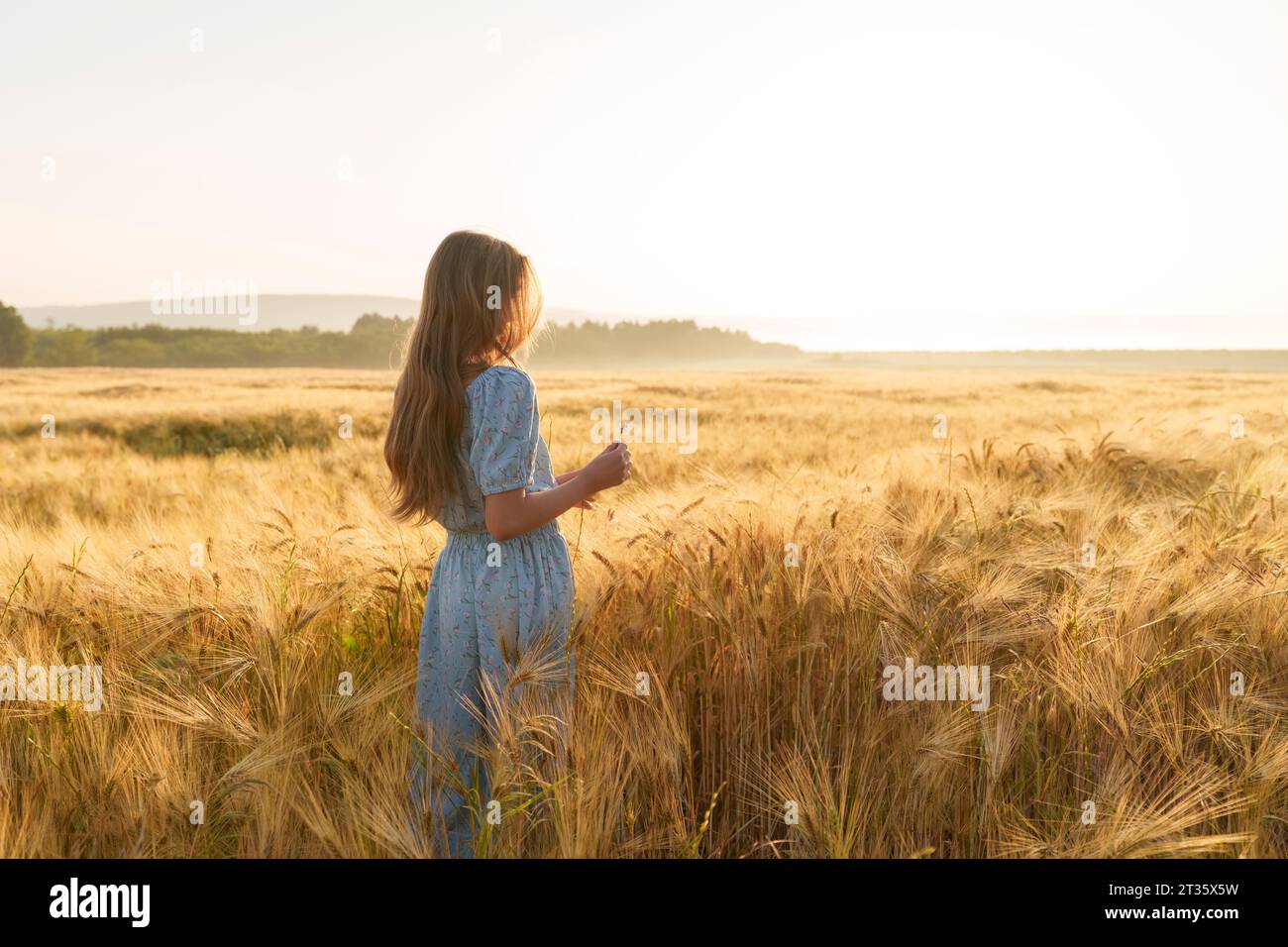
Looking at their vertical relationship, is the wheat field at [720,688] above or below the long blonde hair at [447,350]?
below

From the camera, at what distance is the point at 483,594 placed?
2.24m

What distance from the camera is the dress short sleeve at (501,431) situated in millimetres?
2059

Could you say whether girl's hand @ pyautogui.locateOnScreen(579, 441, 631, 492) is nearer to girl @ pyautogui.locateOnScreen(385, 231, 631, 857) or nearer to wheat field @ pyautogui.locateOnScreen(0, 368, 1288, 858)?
girl @ pyautogui.locateOnScreen(385, 231, 631, 857)

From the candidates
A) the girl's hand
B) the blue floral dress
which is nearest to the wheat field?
the blue floral dress

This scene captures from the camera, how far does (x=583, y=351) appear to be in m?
128

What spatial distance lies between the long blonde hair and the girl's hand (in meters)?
0.37

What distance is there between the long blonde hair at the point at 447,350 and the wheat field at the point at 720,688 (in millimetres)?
609

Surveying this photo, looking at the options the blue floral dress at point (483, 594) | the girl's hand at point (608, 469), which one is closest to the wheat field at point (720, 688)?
the blue floral dress at point (483, 594)

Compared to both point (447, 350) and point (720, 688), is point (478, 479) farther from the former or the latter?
point (720, 688)

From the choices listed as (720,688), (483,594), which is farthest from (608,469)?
(720,688)

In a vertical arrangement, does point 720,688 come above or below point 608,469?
below

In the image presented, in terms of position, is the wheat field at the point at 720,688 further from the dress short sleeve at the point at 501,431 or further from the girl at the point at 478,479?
the dress short sleeve at the point at 501,431

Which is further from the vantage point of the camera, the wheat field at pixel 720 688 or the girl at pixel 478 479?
the girl at pixel 478 479

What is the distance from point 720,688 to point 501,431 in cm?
97
